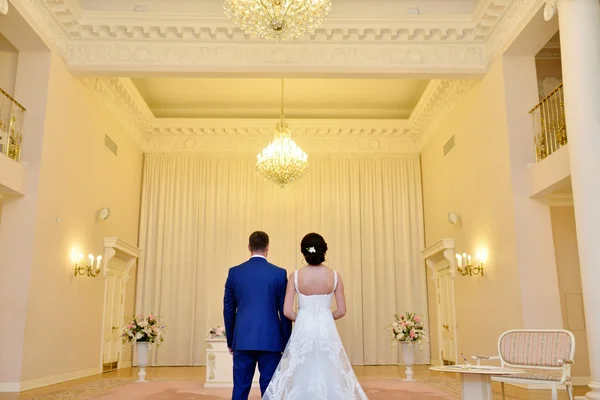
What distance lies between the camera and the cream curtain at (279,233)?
13289mm

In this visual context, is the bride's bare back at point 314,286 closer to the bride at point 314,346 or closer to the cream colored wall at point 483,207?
the bride at point 314,346

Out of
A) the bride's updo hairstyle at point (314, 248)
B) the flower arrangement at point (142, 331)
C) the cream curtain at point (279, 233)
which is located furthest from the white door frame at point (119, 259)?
the bride's updo hairstyle at point (314, 248)

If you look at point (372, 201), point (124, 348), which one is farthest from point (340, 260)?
point (124, 348)

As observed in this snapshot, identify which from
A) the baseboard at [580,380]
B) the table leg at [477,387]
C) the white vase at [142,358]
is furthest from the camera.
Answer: the white vase at [142,358]

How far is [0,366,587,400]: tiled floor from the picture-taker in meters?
7.29

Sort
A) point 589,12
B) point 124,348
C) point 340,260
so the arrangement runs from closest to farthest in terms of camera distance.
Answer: point 589,12 < point 124,348 < point 340,260

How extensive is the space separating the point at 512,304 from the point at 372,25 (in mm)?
4977

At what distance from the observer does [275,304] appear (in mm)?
4445

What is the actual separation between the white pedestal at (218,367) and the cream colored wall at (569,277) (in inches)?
213

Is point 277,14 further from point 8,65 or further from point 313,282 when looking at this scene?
point 8,65

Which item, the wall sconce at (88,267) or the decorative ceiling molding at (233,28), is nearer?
the decorative ceiling molding at (233,28)

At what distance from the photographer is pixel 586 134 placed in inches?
251

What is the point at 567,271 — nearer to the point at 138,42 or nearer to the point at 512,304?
the point at 512,304

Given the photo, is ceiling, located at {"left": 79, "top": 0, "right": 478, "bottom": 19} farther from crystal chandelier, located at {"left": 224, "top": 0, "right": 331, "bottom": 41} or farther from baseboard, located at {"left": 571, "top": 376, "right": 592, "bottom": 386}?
baseboard, located at {"left": 571, "top": 376, "right": 592, "bottom": 386}
